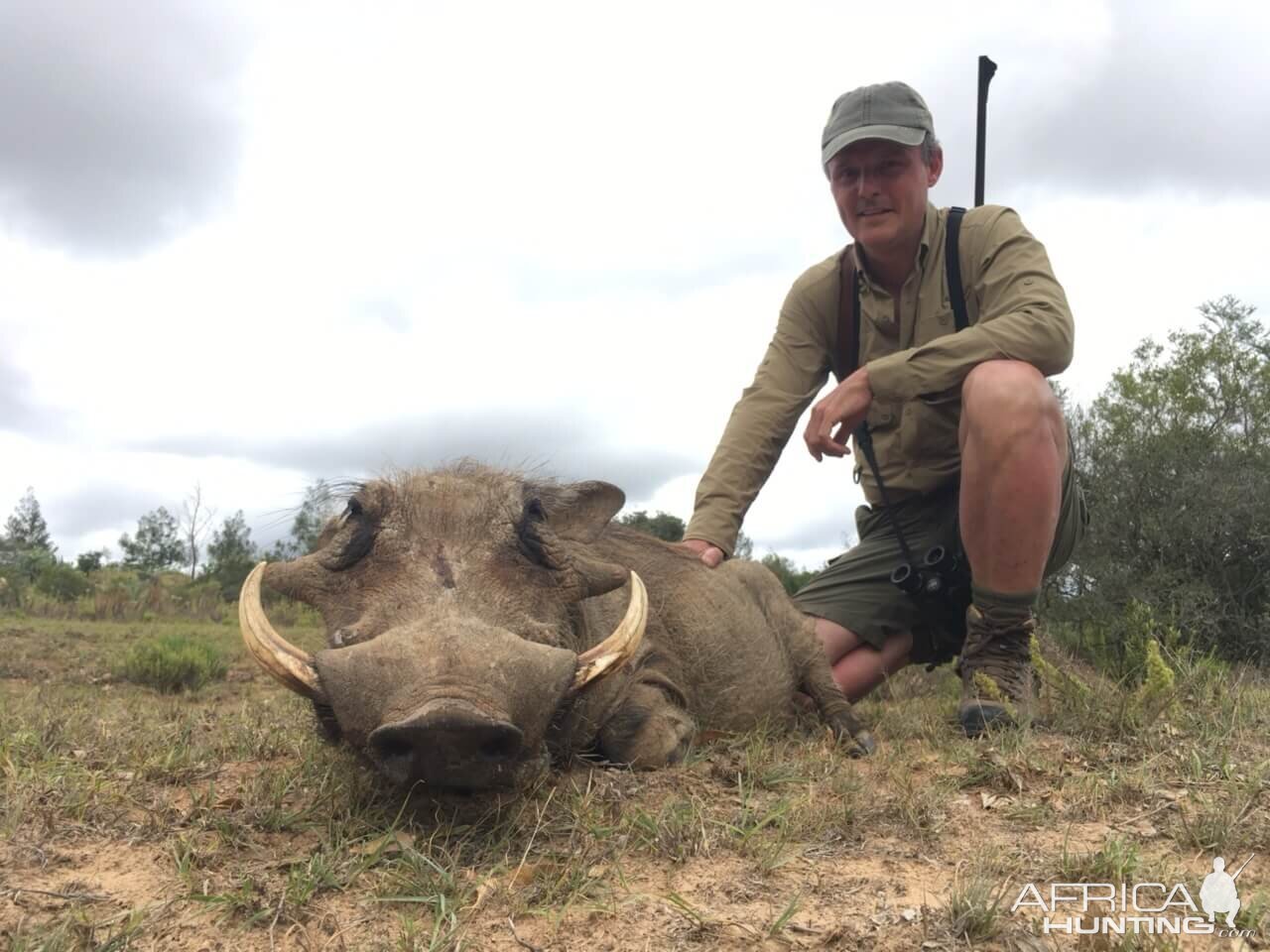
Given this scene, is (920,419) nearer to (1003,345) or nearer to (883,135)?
(1003,345)

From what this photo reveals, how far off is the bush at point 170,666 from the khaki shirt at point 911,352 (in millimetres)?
4745

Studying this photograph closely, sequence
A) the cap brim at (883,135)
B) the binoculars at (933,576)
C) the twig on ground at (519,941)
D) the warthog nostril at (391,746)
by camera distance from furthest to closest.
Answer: the binoculars at (933,576)
the cap brim at (883,135)
the warthog nostril at (391,746)
the twig on ground at (519,941)

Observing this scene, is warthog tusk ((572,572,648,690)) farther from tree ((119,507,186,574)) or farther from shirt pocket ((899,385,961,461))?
tree ((119,507,186,574))

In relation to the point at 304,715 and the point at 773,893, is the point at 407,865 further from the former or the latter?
the point at 304,715

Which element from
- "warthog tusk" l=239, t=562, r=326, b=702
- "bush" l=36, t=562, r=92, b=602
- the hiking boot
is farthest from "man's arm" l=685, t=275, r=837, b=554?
"bush" l=36, t=562, r=92, b=602

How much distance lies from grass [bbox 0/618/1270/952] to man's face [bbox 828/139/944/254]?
2093 millimetres

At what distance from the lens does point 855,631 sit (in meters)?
5.03

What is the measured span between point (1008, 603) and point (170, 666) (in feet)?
19.9

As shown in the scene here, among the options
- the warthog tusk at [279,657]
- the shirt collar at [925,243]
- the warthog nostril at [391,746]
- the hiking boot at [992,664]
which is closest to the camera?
the warthog nostril at [391,746]

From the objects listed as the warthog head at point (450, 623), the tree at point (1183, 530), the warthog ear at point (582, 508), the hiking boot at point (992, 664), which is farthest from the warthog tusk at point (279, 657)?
the tree at point (1183, 530)

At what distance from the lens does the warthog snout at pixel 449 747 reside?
2.11 meters

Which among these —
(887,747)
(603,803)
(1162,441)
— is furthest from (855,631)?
A: (1162,441)

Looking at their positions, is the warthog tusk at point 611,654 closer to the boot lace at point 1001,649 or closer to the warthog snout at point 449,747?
the warthog snout at point 449,747

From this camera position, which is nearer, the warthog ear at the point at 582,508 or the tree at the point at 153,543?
the warthog ear at the point at 582,508
